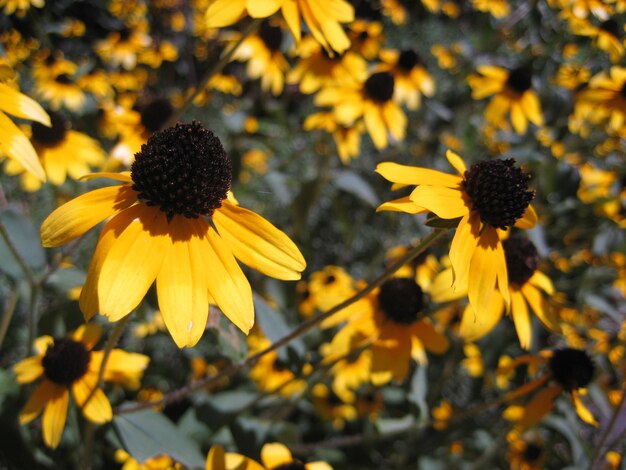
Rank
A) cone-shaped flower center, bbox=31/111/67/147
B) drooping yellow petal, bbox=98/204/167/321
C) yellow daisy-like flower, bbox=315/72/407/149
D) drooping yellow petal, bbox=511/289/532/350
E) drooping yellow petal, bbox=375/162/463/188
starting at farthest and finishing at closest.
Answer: yellow daisy-like flower, bbox=315/72/407/149 < cone-shaped flower center, bbox=31/111/67/147 < drooping yellow petal, bbox=511/289/532/350 < drooping yellow petal, bbox=375/162/463/188 < drooping yellow petal, bbox=98/204/167/321

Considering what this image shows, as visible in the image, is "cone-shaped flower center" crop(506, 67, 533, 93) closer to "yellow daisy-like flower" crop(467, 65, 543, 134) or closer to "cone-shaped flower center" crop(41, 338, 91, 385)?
"yellow daisy-like flower" crop(467, 65, 543, 134)

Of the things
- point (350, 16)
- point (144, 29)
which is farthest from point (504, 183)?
point (144, 29)

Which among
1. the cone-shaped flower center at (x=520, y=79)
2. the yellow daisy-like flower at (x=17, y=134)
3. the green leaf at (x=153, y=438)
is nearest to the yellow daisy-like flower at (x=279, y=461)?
the green leaf at (x=153, y=438)

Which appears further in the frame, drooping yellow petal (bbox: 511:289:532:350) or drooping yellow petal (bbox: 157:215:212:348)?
drooping yellow petal (bbox: 511:289:532:350)

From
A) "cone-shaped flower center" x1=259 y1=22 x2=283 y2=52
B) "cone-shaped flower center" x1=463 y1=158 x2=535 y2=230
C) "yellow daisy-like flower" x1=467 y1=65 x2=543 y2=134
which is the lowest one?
"yellow daisy-like flower" x1=467 y1=65 x2=543 y2=134

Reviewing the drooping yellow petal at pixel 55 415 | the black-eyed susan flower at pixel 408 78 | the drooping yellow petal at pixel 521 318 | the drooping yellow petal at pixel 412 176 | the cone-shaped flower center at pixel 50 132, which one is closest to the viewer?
the drooping yellow petal at pixel 412 176

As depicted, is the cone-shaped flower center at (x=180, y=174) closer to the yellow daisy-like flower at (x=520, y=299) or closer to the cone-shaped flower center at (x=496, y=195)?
the cone-shaped flower center at (x=496, y=195)

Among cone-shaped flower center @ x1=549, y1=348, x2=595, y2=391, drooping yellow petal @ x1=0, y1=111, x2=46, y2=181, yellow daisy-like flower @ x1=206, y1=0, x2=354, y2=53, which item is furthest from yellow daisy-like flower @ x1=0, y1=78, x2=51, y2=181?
cone-shaped flower center @ x1=549, y1=348, x2=595, y2=391
